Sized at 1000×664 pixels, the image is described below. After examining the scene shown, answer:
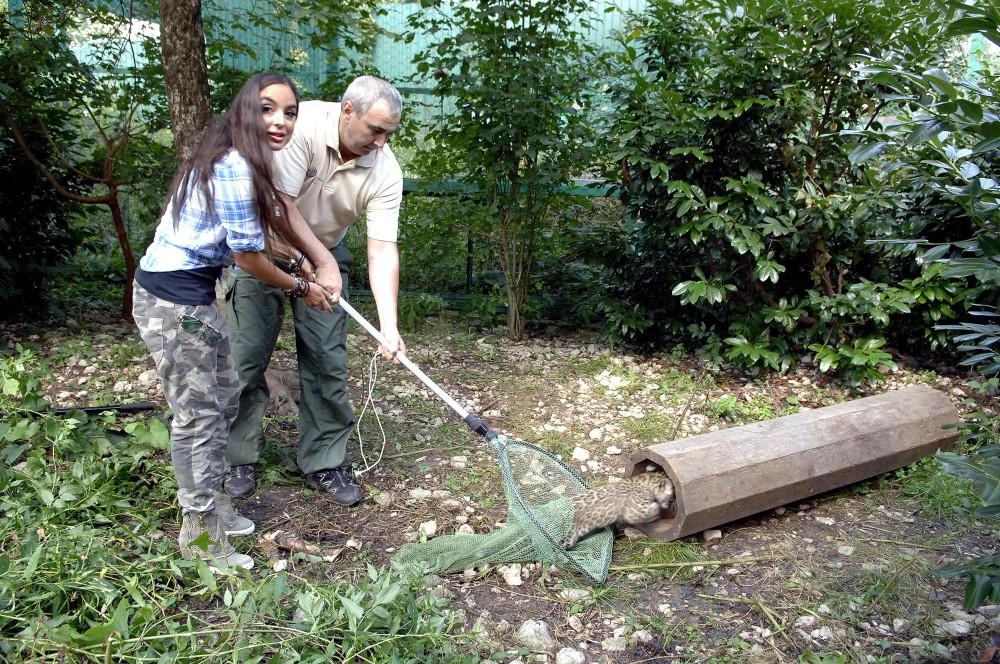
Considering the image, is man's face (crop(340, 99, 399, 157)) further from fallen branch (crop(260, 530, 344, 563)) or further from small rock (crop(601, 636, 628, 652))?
small rock (crop(601, 636, 628, 652))

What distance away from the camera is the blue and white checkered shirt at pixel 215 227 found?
2682 millimetres

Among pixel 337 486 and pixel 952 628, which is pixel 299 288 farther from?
pixel 952 628

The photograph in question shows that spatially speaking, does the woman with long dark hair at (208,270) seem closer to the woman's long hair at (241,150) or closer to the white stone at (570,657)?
the woman's long hair at (241,150)

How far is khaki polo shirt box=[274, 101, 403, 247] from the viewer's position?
3.32 m

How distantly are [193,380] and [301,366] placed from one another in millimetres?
881

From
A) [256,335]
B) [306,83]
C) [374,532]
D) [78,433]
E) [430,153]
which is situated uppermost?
[306,83]

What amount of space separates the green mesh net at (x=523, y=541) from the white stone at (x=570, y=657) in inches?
15.7

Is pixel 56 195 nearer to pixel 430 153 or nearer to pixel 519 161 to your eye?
pixel 430 153

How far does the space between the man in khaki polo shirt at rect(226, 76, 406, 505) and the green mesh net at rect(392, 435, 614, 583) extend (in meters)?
0.66

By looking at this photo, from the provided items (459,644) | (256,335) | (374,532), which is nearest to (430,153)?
(256,335)

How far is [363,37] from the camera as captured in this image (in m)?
6.85

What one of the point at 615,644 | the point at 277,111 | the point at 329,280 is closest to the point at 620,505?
the point at 615,644

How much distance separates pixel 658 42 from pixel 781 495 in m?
3.59

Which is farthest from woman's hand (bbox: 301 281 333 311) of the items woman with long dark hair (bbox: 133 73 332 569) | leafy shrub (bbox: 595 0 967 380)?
leafy shrub (bbox: 595 0 967 380)
